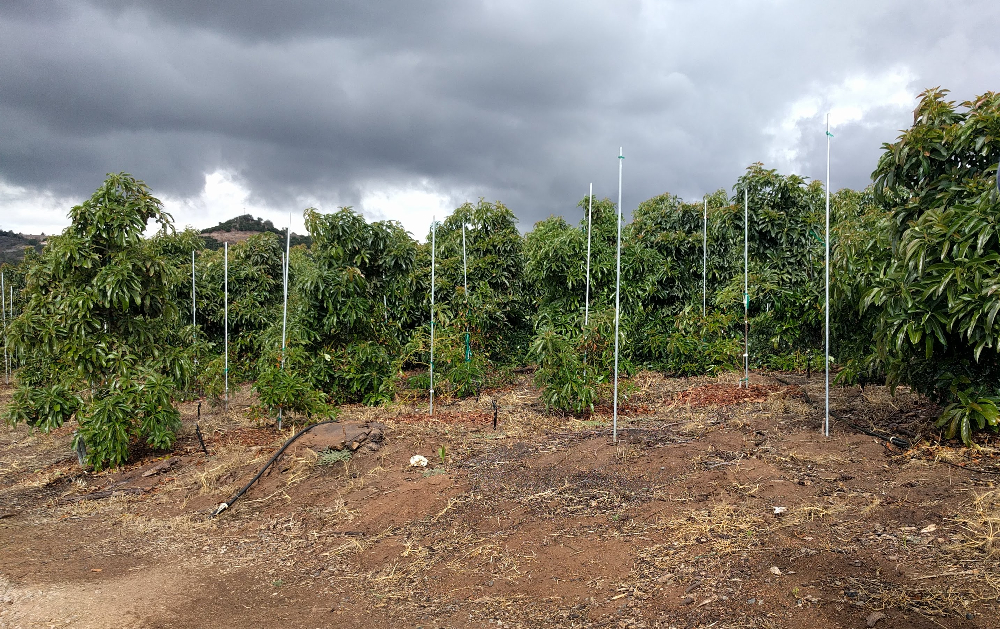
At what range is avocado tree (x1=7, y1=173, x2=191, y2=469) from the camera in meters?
5.91

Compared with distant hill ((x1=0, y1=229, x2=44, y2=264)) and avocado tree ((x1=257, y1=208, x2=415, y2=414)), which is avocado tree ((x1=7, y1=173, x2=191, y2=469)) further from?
distant hill ((x1=0, y1=229, x2=44, y2=264))

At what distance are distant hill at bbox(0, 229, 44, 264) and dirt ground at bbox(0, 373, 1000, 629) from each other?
33180mm

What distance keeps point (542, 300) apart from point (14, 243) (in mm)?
39182

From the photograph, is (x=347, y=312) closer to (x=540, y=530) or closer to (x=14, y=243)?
(x=540, y=530)

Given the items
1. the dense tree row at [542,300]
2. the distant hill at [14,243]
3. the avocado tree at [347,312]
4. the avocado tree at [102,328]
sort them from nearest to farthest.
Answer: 1. the dense tree row at [542,300]
2. the avocado tree at [102,328]
3. the avocado tree at [347,312]
4. the distant hill at [14,243]

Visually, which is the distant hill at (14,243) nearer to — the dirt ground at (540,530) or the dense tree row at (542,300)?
the dense tree row at (542,300)

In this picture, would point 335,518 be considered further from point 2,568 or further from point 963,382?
point 963,382

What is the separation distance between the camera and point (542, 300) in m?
10.0

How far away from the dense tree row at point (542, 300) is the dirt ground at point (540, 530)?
73 cm

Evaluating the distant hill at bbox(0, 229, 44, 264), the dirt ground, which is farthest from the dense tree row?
the distant hill at bbox(0, 229, 44, 264)

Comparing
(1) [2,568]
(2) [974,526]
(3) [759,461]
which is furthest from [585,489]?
(1) [2,568]

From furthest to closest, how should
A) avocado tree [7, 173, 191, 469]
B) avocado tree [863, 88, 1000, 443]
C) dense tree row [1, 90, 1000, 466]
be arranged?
1. avocado tree [7, 173, 191, 469]
2. dense tree row [1, 90, 1000, 466]
3. avocado tree [863, 88, 1000, 443]

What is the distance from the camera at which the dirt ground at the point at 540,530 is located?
3.10 meters

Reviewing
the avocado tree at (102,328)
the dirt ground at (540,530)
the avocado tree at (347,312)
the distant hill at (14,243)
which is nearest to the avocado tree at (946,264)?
the dirt ground at (540,530)
